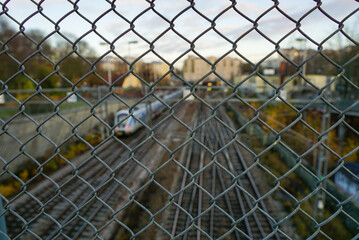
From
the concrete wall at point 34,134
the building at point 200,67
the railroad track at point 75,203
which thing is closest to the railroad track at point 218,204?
the railroad track at point 75,203

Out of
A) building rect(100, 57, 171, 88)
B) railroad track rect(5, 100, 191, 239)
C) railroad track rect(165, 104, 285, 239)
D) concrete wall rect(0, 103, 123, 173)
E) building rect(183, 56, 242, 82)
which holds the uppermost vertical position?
concrete wall rect(0, 103, 123, 173)

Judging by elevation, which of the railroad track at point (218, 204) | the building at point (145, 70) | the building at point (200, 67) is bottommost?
the railroad track at point (218, 204)

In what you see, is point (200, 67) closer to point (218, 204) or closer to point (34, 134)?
point (218, 204)

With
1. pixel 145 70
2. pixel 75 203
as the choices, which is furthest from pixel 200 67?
pixel 75 203

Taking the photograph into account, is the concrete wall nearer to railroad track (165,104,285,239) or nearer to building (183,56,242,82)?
railroad track (165,104,285,239)

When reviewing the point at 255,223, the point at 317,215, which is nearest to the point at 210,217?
the point at 255,223

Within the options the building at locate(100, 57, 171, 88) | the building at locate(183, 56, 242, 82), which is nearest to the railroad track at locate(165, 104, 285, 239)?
the building at locate(100, 57, 171, 88)

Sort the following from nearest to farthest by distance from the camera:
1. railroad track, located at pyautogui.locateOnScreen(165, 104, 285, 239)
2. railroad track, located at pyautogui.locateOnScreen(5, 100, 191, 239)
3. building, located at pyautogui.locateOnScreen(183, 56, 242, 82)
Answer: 1. building, located at pyautogui.locateOnScreen(183, 56, 242, 82)
2. railroad track, located at pyautogui.locateOnScreen(5, 100, 191, 239)
3. railroad track, located at pyautogui.locateOnScreen(165, 104, 285, 239)

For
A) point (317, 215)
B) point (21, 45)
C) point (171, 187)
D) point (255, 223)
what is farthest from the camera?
point (171, 187)

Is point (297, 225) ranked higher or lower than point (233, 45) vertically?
lower

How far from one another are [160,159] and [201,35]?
11310 mm

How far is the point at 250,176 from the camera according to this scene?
992cm

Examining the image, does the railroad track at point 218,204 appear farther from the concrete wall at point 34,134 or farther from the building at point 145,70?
the concrete wall at point 34,134

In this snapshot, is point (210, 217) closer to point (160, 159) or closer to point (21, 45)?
point (160, 159)
